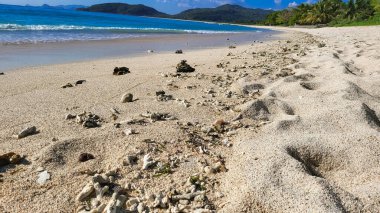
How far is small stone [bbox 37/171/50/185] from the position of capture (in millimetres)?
2625

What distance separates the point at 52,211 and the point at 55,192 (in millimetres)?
238

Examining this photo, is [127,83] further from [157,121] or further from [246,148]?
[246,148]

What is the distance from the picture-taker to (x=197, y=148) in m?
3.28

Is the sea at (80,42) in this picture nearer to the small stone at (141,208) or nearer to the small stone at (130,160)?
the small stone at (130,160)

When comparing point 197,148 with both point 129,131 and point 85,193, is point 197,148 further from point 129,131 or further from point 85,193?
point 85,193

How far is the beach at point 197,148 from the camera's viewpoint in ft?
7.68

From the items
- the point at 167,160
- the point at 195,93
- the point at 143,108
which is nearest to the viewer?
the point at 167,160

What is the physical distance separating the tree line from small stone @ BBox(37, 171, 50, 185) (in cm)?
5372

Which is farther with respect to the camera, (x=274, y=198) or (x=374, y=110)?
(x=374, y=110)

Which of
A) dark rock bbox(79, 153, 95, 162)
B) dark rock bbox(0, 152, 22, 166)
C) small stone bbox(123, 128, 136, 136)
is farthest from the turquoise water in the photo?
dark rock bbox(79, 153, 95, 162)

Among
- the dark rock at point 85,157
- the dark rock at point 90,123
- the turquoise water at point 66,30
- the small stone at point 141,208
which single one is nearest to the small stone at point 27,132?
the dark rock at point 90,123

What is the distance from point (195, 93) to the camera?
5.65 metres

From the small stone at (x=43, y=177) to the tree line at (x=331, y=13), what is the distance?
53716 millimetres

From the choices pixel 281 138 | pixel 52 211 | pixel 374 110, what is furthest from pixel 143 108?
pixel 374 110
